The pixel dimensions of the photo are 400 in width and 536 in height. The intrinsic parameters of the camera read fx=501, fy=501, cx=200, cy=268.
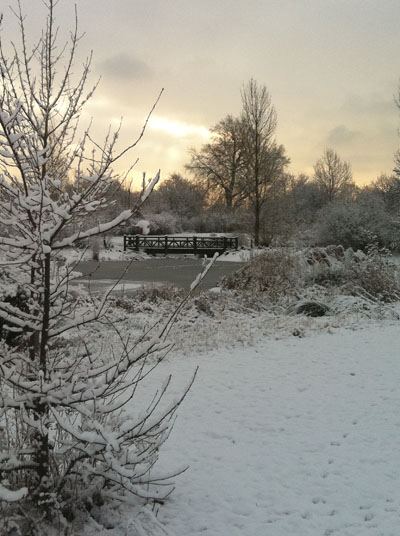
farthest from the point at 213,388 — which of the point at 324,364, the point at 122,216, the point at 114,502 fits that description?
the point at 122,216

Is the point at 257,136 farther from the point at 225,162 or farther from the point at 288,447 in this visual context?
the point at 288,447

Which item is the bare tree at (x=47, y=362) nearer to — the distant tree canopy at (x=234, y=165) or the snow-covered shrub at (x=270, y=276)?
the snow-covered shrub at (x=270, y=276)

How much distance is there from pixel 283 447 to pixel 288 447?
42mm

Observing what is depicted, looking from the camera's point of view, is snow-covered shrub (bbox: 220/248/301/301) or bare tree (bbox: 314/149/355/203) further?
bare tree (bbox: 314/149/355/203)

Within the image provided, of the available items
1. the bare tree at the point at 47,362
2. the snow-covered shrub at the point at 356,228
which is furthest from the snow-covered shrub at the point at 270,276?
the snow-covered shrub at the point at 356,228

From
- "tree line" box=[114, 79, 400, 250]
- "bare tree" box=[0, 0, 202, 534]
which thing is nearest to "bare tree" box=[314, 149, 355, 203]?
"tree line" box=[114, 79, 400, 250]

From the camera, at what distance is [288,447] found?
417cm

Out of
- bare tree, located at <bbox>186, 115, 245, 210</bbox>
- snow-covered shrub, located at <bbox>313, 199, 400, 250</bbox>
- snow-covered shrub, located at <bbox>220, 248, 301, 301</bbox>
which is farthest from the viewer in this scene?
bare tree, located at <bbox>186, 115, 245, 210</bbox>

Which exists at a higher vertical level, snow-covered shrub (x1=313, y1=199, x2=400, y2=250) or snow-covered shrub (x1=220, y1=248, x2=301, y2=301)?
snow-covered shrub (x1=313, y1=199, x2=400, y2=250)

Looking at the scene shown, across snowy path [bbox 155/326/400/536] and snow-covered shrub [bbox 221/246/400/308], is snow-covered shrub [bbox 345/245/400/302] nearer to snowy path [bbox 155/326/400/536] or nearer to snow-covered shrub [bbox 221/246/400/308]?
snow-covered shrub [bbox 221/246/400/308]

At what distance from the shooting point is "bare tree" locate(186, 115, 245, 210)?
42781mm

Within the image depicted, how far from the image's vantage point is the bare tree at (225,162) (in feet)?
140

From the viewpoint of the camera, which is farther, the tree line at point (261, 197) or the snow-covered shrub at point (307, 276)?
the tree line at point (261, 197)

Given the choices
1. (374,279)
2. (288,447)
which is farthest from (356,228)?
(288,447)
